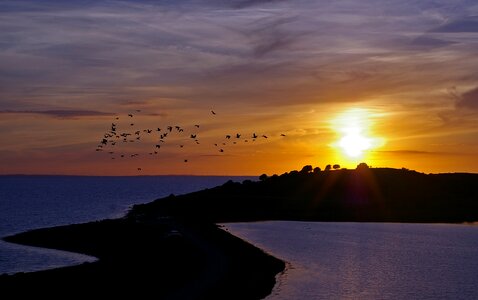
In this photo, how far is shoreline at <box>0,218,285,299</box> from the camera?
5209 cm

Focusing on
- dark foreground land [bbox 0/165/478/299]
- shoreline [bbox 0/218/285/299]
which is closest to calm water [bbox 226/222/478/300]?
shoreline [bbox 0/218/285/299]

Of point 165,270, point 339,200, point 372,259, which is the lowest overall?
point 165,270

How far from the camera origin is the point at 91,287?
52.8 meters

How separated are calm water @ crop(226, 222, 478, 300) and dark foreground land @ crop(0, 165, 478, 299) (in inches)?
157

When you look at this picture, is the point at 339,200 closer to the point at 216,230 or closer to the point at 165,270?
the point at 216,230

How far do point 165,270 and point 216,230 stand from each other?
38300mm

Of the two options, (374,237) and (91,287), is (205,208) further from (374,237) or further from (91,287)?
(91,287)

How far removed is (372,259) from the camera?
7750 centimetres

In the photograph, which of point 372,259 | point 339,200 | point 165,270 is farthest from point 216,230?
point 339,200

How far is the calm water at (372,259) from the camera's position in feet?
188

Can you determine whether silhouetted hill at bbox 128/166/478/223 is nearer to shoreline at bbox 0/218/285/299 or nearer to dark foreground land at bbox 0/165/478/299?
dark foreground land at bbox 0/165/478/299

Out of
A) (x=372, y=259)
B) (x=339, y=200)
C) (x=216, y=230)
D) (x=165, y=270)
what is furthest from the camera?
(x=339, y=200)

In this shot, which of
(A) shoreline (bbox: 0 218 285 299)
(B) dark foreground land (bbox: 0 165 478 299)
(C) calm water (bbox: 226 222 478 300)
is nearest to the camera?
(A) shoreline (bbox: 0 218 285 299)

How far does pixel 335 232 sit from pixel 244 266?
49.6 m
